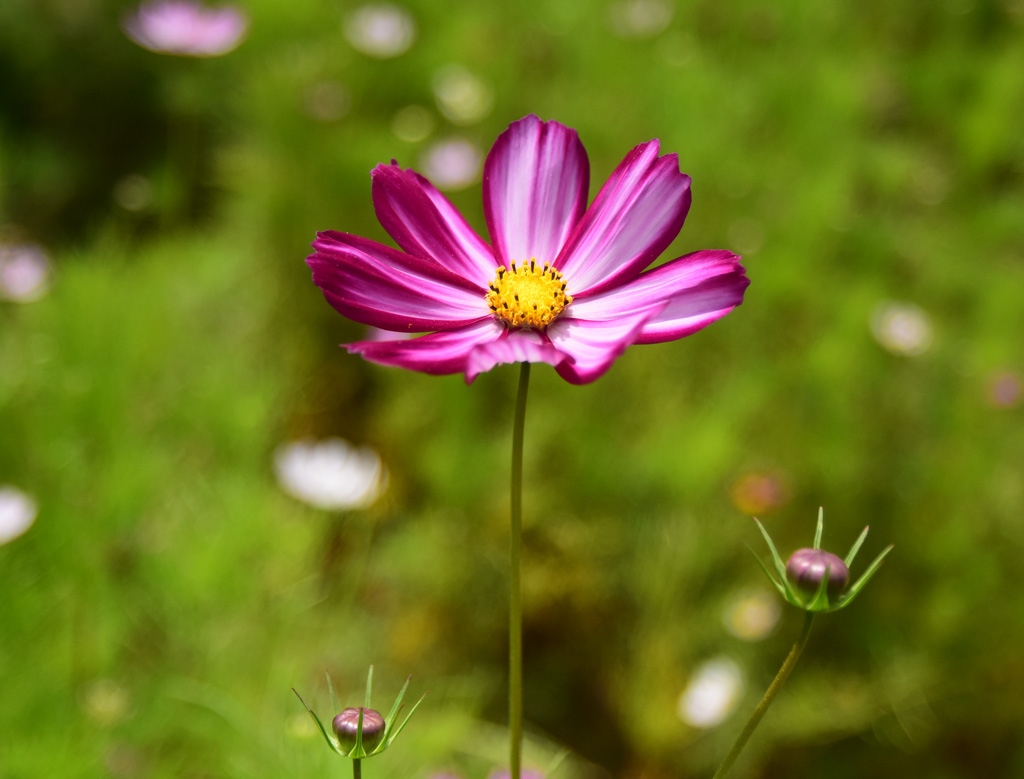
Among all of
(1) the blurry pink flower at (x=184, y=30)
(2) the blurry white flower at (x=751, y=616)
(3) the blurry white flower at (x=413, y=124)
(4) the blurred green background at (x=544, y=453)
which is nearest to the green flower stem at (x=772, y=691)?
(4) the blurred green background at (x=544, y=453)

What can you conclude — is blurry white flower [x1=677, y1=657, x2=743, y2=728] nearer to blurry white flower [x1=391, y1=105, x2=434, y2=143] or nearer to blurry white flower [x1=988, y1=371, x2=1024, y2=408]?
blurry white flower [x1=988, y1=371, x2=1024, y2=408]

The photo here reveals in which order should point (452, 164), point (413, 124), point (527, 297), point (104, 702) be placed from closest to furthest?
point (527, 297) < point (104, 702) < point (452, 164) < point (413, 124)

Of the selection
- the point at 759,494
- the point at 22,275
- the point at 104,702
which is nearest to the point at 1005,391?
the point at 759,494

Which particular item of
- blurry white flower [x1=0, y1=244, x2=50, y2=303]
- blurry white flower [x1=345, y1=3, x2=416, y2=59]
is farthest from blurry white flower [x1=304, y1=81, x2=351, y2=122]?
blurry white flower [x1=0, y1=244, x2=50, y2=303]

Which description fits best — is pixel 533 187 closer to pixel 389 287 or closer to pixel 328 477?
pixel 389 287

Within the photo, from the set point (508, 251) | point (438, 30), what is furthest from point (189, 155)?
point (508, 251)

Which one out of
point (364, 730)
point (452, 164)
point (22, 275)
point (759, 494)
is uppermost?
point (452, 164)

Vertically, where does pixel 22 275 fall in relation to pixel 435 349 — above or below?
above
